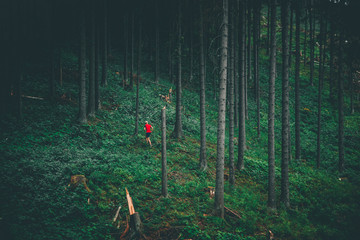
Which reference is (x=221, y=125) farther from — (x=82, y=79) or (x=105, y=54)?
(x=105, y=54)

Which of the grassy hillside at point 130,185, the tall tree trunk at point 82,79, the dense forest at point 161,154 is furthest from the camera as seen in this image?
the tall tree trunk at point 82,79

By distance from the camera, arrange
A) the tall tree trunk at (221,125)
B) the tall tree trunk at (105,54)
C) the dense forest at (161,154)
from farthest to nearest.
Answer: the tall tree trunk at (105,54) < the tall tree trunk at (221,125) < the dense forest at (161,154)

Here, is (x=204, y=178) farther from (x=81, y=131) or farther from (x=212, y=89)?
(x=212, y=89)

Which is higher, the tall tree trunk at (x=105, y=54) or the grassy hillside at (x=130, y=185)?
the tall tree trunk at (x=105, y=54)

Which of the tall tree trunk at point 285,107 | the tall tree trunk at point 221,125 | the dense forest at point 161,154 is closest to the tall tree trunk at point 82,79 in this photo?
the dense forest at point 161,154

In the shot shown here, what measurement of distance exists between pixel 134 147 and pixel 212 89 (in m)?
18.1

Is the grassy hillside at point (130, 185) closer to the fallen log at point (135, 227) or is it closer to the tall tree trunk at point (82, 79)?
the fallen log at point (135, 227)

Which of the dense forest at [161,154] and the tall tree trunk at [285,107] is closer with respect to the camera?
the dense forest at [161,154]

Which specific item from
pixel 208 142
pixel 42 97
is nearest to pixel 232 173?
pixel 208 142

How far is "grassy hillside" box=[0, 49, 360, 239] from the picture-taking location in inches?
293

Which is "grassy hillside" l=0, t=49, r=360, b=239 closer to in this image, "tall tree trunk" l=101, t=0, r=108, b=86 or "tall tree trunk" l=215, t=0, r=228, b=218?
"tall tree trunk" l=215, t=0, r=228, b=218

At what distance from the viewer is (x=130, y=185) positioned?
983 cm

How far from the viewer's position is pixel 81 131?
46.0ft

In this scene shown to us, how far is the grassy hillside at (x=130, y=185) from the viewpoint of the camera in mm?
7445
